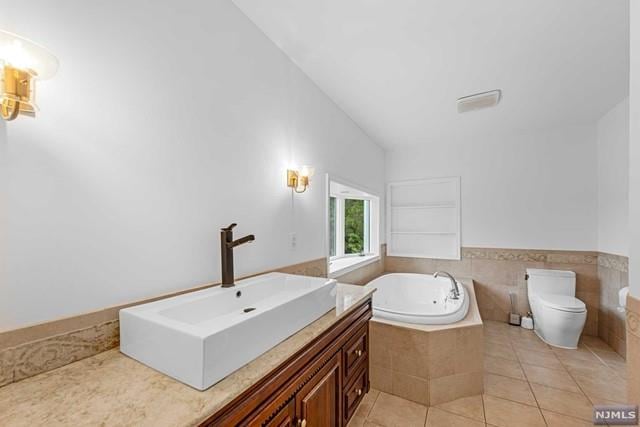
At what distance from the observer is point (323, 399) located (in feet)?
3.60

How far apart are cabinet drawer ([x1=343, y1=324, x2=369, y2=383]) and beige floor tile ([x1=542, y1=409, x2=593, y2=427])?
1.34 meters

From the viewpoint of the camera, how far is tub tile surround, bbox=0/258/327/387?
69 cm

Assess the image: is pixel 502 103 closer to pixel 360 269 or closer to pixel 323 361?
pixel 360 269

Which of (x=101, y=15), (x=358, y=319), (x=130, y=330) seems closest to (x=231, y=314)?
(x=130, y=330)

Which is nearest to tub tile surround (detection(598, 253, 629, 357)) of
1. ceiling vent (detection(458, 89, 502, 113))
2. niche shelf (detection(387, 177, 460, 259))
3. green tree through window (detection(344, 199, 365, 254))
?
niche shelf (detection(387, 177, 460, 259))

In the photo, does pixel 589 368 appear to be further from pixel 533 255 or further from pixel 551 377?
pixel 533 255

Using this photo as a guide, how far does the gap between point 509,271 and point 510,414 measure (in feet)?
6.56

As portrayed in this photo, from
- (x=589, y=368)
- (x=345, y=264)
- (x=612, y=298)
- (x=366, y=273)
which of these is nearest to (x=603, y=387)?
(x=589, y=368)

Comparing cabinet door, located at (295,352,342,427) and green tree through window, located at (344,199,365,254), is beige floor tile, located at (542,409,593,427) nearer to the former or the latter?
cabinet door, located at (295,352,342,427)

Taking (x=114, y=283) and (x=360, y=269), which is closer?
(x=114, y=283)

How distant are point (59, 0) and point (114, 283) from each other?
91 cm

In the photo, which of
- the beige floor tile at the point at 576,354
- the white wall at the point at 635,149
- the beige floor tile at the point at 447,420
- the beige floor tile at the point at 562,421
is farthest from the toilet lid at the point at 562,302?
the white wall at the point at 635,149

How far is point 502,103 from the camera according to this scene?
8.42ft

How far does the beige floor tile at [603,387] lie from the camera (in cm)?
197
